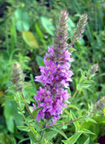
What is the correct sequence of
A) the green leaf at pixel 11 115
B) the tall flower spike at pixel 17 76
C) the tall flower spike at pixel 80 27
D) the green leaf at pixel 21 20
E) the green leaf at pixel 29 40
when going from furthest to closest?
the green leaf at pixel 21 20
the green leaf at pixel 29 40
the green leaf at pixel 11 115
the tall flower spike at pixel 80 27
the tall flower spike at pixel 17 76

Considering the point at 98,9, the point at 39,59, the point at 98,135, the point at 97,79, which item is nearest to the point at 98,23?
the point at 98,9

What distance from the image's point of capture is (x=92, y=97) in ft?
7.75

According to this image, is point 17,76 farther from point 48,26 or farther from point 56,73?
point 48,26

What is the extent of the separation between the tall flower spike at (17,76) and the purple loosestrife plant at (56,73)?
5.6 inches

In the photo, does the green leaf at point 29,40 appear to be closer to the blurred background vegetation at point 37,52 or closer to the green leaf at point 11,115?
the blurred background vegetation at point 37,52

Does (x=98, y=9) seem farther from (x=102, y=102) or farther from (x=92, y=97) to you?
(x=102, y=102)

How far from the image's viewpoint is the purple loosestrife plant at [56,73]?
3.47ft

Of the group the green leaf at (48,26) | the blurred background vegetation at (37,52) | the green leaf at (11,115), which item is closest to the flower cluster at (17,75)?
the blurred background vegetation at (37,52)

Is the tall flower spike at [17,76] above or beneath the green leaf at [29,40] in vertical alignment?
beneath

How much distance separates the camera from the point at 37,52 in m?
2.91

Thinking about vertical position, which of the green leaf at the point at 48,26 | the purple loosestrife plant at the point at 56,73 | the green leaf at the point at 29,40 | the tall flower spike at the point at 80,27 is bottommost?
the purple loosestrife plant at the point at 56,73

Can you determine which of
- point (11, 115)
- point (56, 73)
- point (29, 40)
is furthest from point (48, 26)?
point (56, 73)

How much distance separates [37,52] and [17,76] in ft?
6.18

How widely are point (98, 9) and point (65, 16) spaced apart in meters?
2.45
